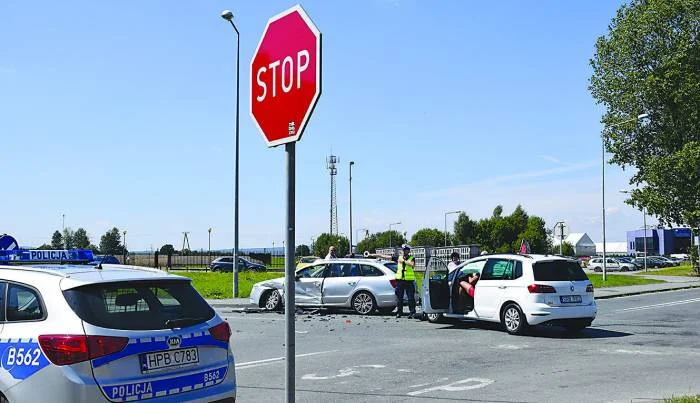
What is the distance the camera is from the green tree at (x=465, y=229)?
4048 inches

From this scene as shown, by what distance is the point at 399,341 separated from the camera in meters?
13.3

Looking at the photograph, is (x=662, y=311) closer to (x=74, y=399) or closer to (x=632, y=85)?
(x=74, y=399)

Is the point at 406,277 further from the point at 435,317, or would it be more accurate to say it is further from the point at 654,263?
the point at 654,263

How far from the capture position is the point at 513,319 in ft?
47.9

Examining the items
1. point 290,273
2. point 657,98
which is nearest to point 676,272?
point 657,98


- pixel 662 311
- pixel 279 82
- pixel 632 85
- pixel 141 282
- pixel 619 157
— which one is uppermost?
pixel 632 85

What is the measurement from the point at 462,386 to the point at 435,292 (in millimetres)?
7408

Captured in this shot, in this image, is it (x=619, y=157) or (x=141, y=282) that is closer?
(x=141, y=282)

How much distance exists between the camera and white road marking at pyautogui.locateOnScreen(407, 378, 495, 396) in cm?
850

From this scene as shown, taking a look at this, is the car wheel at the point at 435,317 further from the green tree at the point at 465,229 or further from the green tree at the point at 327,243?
the green tree at the point at 465,229

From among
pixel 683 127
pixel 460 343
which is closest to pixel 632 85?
pixel 683 127

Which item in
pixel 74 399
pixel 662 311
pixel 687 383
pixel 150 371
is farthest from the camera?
pixel 662 311

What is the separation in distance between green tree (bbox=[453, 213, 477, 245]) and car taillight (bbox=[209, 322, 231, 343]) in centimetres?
9880

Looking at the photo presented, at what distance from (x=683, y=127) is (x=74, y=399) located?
143ft
